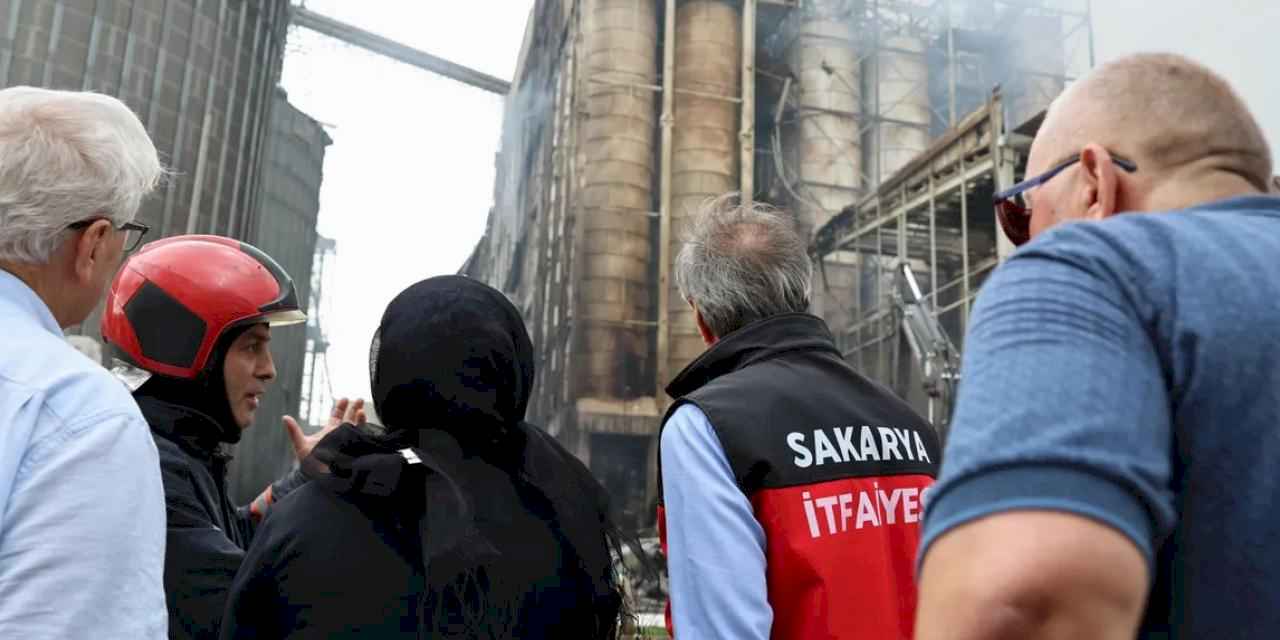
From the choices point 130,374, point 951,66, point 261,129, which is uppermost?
point 951,66

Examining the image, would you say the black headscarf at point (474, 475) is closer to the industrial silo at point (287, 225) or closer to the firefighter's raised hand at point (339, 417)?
the firefighter's raised hand at point (339, 417)

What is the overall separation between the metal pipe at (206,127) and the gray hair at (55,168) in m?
15.2

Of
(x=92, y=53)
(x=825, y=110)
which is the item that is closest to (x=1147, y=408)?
(x=92, y=53)

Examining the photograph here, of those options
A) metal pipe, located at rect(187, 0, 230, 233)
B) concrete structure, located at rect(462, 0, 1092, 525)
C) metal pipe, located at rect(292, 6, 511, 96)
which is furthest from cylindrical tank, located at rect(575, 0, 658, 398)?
metal pipe, located at rect(292, 6, 511, 96)

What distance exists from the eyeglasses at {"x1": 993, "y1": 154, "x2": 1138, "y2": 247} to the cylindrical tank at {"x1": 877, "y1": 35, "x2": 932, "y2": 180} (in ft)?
69.5

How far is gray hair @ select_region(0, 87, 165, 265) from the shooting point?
4.83ft

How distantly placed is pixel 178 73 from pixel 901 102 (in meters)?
15.3

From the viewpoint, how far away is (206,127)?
53.1 feet

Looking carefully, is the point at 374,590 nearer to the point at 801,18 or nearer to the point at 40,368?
the point at 40,368

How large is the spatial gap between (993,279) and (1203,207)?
10.4 inches

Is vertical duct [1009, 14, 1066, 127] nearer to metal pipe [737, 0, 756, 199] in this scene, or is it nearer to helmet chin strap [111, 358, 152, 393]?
metal pipe [737, 0, 756, 199]

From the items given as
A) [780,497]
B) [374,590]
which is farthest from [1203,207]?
[374,590]

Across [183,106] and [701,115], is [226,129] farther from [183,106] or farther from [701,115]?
[701,115]

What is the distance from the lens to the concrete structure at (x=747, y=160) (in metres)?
18.5
